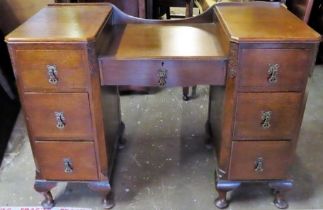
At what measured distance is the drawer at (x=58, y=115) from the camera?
1.17 meters

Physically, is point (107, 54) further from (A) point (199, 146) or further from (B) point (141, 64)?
(A) point (199, 146)

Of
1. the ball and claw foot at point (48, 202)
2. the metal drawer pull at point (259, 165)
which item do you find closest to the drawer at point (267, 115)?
the metal drawer pull at point (259, 165)

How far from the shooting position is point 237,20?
1.23 m

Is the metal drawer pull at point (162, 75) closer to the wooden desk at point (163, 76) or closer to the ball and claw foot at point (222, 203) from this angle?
the wooden desk at point (163, 76)

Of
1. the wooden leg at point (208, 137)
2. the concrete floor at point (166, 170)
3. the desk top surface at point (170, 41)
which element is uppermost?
the desk top surface at point (170, 41)

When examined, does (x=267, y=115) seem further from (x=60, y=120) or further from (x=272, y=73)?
(x=60, y=120)

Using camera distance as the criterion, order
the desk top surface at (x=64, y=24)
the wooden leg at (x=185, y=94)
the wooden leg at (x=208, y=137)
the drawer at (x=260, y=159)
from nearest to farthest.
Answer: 1. the desk top surface at (x=64, y=24)
2. the drawer at (x=260, y=159)
3. the wooden leg at (x=208, y=137)
4. the wooden leg at (x=185, y=94)

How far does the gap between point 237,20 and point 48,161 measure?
92 cm

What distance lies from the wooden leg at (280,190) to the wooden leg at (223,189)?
0.16 meters

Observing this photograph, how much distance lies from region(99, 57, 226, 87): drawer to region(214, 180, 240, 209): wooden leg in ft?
1.47

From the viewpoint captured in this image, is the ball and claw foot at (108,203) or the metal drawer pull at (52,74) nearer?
the metal drawer pull at (52,74)

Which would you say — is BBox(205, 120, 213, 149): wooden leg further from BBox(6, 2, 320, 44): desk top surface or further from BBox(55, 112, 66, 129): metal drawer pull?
BBox(55, 112, 66, 129): metal drawer pull

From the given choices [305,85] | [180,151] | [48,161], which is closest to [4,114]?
[48,161]

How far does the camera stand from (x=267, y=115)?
1.20 metres
